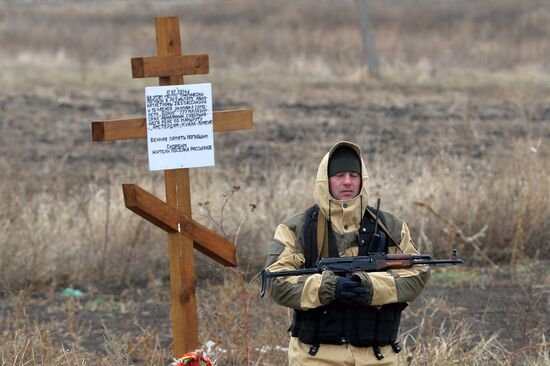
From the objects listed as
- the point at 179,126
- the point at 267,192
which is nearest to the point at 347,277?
the point at 179,126

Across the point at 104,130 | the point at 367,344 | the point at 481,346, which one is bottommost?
the point at 481,346

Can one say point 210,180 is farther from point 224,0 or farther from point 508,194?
point 224,0

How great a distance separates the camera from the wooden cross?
572cm

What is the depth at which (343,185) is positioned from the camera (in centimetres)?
504

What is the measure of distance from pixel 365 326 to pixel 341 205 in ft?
1.83

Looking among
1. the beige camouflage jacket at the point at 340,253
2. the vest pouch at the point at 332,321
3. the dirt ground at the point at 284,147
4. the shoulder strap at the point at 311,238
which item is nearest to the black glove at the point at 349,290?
the beige camouflage jacket at the point at 340,253

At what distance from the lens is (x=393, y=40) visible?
109 feet

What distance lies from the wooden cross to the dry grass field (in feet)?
0.85

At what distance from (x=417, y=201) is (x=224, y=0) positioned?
40982mm

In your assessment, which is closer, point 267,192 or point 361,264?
point 361,264

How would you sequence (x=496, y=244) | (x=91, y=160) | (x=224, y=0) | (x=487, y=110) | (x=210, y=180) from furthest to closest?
(x=224, y=0) → (x=487, y=110) → (x=91, y=160) → (x=210, y=180) → (x=496, y=244)

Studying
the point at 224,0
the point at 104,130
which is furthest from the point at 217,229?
the point at 224,0

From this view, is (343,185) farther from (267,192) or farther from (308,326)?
(267,192)

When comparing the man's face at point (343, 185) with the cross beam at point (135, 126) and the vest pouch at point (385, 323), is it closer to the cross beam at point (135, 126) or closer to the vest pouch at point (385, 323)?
the vest pouch at point (385, 323)
